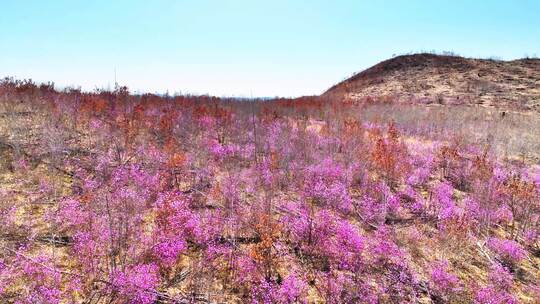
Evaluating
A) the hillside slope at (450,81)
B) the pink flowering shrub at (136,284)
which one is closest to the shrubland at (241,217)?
the pink flowering shrub at (136,284)

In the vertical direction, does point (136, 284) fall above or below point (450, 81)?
below

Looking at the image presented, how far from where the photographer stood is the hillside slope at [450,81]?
25.6 meters

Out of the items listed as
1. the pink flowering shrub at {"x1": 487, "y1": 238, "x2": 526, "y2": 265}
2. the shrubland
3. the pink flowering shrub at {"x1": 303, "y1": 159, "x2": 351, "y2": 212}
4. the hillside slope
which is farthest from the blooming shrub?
the hillside slope

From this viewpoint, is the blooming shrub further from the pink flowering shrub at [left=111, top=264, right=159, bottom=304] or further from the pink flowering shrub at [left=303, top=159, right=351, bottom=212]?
the pink flowering shrub at [left=111, top=264, right=159, bottom=304]

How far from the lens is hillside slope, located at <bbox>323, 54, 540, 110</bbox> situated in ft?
83.9

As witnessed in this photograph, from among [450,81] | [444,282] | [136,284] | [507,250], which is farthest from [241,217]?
[450,81]

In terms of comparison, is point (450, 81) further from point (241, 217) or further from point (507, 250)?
point (241, 217)

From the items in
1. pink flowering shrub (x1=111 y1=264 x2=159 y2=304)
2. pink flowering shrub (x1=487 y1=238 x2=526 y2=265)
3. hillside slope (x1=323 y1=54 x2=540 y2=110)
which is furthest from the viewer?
hillside slope (x1=323 y1=54 x2=540 y2=110)

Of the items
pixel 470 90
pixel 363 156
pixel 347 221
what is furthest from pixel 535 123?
pixel 347 221

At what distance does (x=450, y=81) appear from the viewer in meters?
30.0

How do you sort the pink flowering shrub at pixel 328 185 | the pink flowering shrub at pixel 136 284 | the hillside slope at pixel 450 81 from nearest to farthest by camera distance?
the pink flowering shrub at pixel 136 284
the pink flowering shrub at pixel 328 185
the hillside slope at pixel 450 81

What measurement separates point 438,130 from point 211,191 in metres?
12.0

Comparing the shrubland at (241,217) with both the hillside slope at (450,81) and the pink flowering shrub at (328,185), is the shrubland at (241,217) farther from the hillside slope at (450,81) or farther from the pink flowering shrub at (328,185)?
the hillside slope at (450,81)

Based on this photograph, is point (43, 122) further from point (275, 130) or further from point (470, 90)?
point (470, 90)
